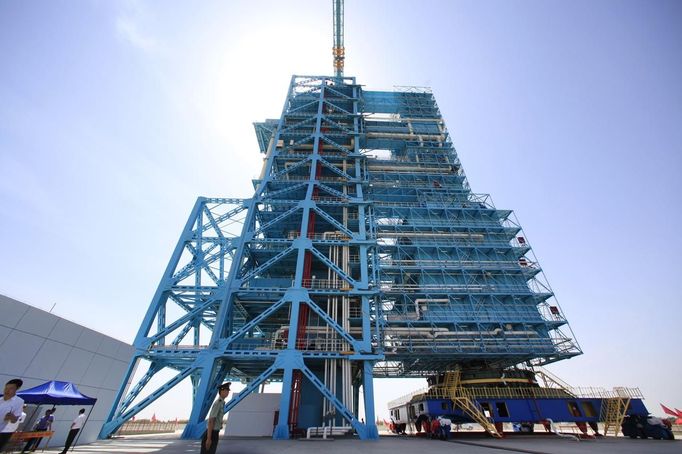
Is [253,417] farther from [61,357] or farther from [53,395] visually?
[53,395]

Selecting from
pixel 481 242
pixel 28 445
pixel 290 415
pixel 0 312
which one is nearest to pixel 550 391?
pixel 481 242

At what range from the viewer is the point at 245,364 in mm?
18391

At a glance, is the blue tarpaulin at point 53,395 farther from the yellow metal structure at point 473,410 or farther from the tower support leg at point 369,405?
the yellow metal structure at point 473,410

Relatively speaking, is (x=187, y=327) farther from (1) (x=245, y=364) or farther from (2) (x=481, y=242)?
(2) (x=481, y=242)

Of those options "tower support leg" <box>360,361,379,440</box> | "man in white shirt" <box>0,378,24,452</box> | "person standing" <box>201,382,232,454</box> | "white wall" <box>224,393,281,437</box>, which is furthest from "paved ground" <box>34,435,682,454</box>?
"white wall" <box>224,393,281,437</box>

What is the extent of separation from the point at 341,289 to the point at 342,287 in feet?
1.26

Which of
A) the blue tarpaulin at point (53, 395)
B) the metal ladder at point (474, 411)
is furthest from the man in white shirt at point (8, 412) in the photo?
the metal ladder at point (474, 411)

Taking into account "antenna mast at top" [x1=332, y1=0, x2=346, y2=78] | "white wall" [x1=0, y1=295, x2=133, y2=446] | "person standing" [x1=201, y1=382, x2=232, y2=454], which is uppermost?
"antenna mast at top" [x1=332, y1=0, x2=346, y2=78]

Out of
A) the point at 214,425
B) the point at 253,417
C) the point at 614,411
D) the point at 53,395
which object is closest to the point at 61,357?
the point at 53,395

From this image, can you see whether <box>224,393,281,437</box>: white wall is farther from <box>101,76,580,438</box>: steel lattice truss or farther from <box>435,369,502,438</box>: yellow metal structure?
<box>435,369,502,438</box>: yellow metal structure

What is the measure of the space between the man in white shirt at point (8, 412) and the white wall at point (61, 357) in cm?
694

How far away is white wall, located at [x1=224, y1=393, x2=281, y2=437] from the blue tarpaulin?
8422 mm

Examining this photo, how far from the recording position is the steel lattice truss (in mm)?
15344

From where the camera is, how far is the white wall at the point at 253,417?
1612cm
